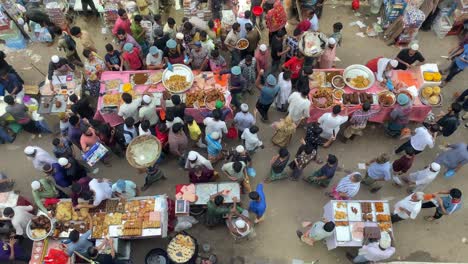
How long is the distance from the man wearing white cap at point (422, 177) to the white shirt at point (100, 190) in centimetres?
685

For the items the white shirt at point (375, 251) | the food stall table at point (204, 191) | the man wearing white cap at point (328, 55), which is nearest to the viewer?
the white shirt at point (375, 251)

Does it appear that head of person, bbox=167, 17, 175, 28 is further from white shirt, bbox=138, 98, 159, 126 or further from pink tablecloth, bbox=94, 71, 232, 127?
white shirt, bbox=138, 98, 159, 126

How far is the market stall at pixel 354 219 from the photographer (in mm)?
8031

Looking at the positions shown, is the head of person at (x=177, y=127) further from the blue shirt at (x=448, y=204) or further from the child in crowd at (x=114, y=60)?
the blue shirt at (x=448, y=204)

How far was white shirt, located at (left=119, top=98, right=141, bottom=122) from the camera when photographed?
905 cm

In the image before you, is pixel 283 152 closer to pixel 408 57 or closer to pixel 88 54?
pixel 408 57

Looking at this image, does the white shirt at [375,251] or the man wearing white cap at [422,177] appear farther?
the man wearing white cap at [422,177]

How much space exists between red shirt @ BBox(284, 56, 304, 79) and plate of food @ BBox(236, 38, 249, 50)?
1199mm

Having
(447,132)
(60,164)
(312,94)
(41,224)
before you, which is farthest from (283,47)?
(41,224)

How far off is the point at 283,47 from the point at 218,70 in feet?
6.48

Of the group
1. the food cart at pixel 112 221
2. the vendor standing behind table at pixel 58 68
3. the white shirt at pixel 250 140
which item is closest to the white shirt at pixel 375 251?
the white shirt at pixel 250 140

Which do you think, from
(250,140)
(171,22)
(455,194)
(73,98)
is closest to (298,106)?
(250,140)

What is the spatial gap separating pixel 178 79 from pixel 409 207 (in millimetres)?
6127

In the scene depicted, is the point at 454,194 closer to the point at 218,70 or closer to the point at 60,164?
the point at 218,70
